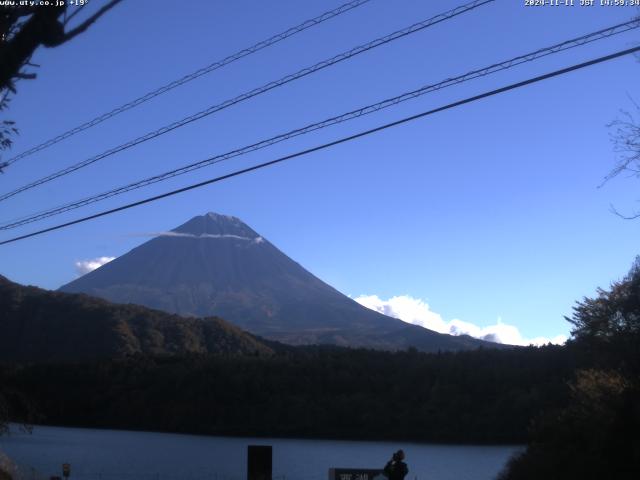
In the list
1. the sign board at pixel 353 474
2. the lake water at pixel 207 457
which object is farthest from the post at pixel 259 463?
the lake water at pixel 207 457

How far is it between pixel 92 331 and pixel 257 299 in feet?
303

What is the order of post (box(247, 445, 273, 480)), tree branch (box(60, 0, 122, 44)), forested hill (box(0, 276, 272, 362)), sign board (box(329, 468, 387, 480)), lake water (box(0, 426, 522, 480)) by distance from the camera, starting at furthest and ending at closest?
forested hill (box(0, 276, 272, 362)) < lake water (box(0, 426, 522, 480)) < post (box(247, 445, 273, 480)) < sign board (box(329, 468, 387, 480)) < tree branch (box(60, 0, 122, 44))

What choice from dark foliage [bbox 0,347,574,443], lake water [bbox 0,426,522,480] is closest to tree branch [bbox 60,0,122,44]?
lake water [bbox 0,426,522,480]

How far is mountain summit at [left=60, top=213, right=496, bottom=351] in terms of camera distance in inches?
6368

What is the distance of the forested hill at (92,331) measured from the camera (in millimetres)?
88188

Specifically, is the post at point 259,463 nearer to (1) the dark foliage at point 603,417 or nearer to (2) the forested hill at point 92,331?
(1) the dark foliage at point 603,417

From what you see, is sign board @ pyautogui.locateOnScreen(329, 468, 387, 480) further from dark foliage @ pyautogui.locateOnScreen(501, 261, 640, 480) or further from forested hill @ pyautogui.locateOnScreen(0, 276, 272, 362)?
forested hill @ pyautogui.locateOnScreen(0, 276, 272, 362)

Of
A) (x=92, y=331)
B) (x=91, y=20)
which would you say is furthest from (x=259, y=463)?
(x=92, y=331)

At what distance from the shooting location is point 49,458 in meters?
39.6

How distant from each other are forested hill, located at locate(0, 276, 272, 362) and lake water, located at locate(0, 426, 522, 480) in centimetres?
2472

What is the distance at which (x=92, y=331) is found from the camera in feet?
303

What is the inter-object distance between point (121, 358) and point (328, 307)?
100 m

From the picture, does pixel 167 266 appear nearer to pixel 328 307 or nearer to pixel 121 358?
pixel 328 307

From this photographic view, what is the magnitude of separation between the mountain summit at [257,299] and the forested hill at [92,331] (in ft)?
155
